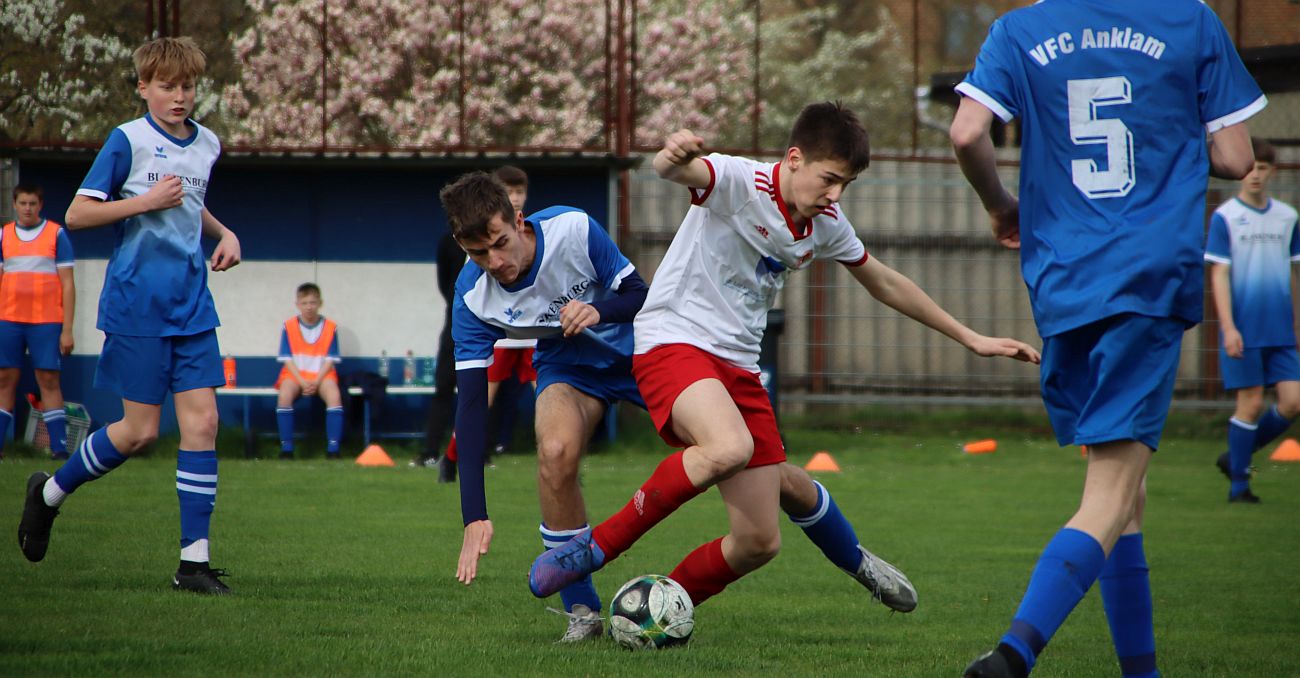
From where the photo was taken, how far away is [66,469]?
5.61 meters

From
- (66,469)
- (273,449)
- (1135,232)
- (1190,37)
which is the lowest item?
(273,449)

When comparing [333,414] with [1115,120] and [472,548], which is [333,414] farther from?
[1115,120]

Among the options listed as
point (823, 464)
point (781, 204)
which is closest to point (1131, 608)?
point (781, 204)

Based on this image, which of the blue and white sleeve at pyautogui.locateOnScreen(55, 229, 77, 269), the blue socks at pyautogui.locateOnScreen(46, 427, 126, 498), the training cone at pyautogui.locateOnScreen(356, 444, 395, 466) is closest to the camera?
the blue socks at pyautogui.locateOnScreen(46, 427, 126, 498)

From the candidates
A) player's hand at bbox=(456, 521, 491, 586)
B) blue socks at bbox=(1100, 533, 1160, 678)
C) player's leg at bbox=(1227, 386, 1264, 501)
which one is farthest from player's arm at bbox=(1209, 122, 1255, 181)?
player's leg at bbox=(1227, 386, 1264, 501)

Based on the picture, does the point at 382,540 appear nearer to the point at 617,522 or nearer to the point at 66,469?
the point at 66,469

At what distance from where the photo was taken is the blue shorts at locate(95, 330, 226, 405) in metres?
5.45

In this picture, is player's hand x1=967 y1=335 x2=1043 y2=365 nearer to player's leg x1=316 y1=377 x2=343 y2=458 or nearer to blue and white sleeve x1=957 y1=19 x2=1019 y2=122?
blue and white sleeve x1=957 y1=19 x2=1019 y2=122

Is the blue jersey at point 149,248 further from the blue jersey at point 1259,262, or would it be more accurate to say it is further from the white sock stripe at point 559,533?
the blue jersey at point 1259,262

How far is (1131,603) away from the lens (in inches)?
147

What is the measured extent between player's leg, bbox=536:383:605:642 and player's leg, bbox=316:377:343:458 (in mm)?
7796

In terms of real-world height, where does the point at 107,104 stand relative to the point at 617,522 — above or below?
above

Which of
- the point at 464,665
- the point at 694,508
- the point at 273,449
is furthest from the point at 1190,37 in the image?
the point at 273,449

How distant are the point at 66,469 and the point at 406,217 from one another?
7938 millimetres
